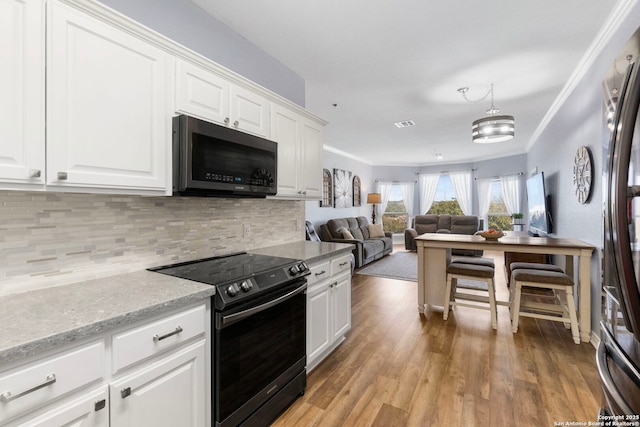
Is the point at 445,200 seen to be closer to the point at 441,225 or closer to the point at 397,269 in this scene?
the point at 441,225

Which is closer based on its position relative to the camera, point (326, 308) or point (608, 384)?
point (608, 384)

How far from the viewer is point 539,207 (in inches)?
182

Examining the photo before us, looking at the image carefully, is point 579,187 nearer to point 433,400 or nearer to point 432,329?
point 432,329

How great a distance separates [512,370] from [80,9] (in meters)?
3.35

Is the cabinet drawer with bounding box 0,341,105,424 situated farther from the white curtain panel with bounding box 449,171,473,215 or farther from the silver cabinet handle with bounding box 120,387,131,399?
the white curtain panel with bounding box 449,171,473,215

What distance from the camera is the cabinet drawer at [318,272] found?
2.13 metres

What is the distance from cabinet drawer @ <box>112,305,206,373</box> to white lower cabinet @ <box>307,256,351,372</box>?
2.98 feet

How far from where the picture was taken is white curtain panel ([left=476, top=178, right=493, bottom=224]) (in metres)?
8.37

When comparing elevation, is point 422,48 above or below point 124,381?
above

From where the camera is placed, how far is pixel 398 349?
2635mm

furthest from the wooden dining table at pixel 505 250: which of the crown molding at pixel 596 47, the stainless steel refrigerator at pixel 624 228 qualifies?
the stainless steel refrigerator at pixel 624 228

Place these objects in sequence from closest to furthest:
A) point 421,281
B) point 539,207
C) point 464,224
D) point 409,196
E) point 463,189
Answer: point 421,281 < point 539,207 < point 464,224 < point 463,189 < point 409,196

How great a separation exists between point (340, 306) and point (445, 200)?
300 inches

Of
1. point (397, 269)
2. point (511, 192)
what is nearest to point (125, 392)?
point (397, 269)
